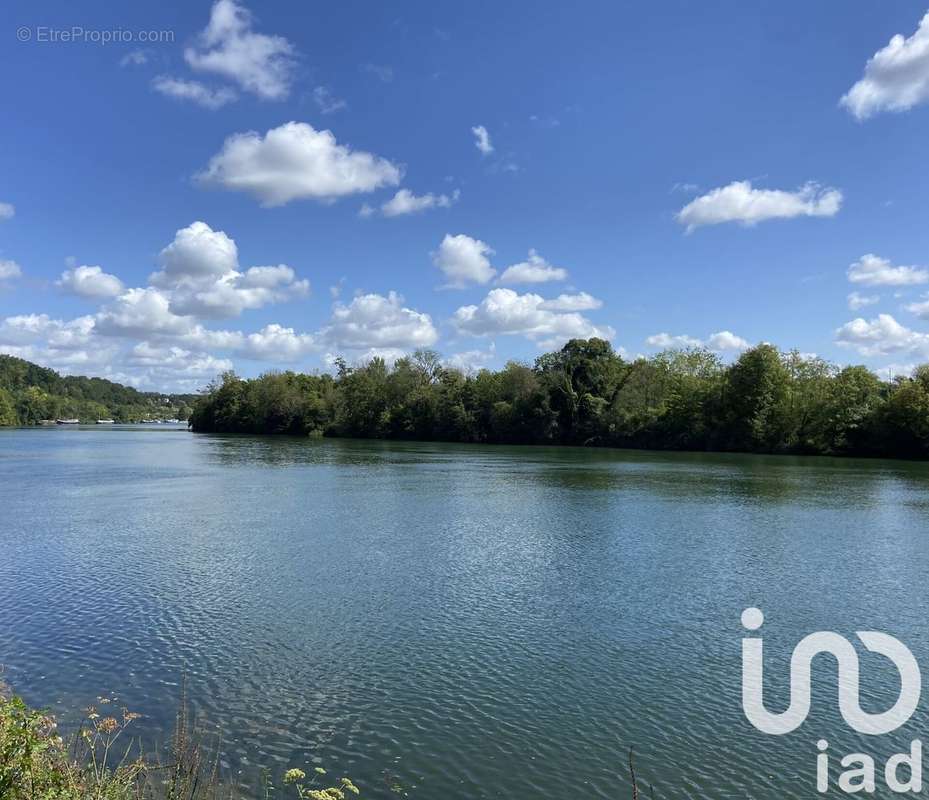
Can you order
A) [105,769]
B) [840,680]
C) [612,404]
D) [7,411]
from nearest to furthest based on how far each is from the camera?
1. [105,769]
2. [840,680]
3. [612,404]
4. [7,411]

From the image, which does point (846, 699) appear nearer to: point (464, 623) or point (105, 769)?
point (464, 623)

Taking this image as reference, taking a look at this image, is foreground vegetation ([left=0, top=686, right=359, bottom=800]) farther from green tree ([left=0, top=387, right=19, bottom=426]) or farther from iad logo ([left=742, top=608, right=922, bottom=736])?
green tree ([left=0, top=387, right=19, bottom=426])

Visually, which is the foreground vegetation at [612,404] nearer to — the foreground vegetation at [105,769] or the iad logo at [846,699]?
the iad logo at [846,699]

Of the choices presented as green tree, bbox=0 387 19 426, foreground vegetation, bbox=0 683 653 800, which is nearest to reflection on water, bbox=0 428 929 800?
foreground vegetation, bbox=0 683 653 800

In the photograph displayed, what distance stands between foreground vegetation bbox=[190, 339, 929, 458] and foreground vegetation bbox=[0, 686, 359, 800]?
84.1 meters

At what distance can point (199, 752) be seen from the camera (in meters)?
9.86

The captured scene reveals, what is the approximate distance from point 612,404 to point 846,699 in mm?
94337

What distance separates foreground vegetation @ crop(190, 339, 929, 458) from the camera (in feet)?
272

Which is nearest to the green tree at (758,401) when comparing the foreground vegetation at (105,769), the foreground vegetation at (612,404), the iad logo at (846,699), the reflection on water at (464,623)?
the foreground vegetation at (612,404)

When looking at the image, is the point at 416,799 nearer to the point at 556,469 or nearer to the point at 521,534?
the point at 521,534

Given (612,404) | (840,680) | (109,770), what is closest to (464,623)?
(840,680)

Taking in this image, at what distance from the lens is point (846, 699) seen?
12.7 meters

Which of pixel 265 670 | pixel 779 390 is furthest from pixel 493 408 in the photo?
pixel 265 670

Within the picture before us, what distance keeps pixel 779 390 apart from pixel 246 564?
81.7 m
